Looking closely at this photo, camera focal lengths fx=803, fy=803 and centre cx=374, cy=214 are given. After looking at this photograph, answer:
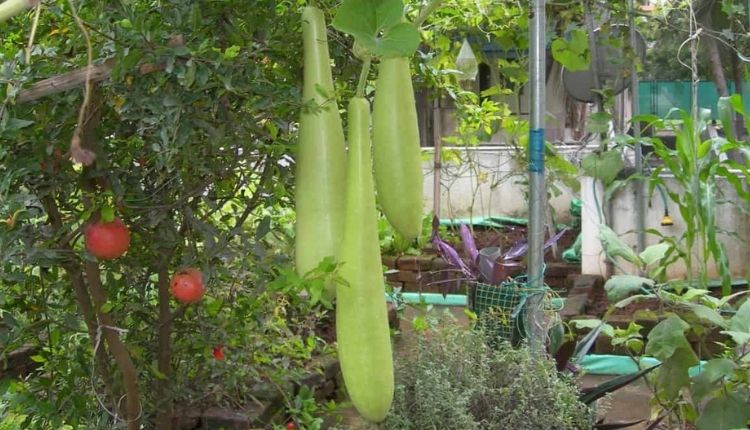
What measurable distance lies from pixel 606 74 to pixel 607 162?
78 centimetres

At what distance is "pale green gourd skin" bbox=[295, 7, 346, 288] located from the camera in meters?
0.92

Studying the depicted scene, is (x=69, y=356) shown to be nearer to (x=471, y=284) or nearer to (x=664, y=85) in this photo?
(x=471, y=284)

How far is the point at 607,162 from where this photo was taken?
4.13 meters

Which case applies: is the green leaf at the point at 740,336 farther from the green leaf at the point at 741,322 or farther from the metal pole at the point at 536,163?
the metal pole at the point at 536,163

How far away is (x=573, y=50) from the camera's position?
260 cm

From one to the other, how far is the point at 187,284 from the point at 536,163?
1.22 meters

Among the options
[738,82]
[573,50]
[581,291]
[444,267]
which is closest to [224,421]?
[573,50]

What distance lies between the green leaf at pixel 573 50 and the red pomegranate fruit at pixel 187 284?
1.73 m

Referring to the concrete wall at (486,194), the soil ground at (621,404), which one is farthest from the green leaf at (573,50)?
the concrete wall at (486,194)

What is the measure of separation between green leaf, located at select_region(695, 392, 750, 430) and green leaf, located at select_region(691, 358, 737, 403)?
0.04 metres

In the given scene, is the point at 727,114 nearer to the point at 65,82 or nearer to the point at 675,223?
the point at 675,223

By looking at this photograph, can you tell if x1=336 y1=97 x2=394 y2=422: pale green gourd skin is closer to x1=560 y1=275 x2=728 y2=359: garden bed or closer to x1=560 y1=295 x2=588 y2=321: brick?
x1=560 y1=275 x2=728 y2=359: garden bed

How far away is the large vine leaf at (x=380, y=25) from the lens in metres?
0.80

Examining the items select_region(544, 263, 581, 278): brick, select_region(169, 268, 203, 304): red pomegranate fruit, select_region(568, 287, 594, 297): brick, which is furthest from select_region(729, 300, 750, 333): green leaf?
select_region(544, 263, 581, 278): brick
